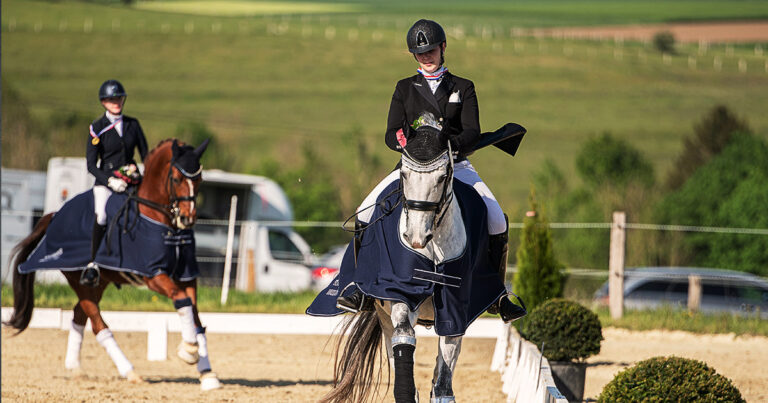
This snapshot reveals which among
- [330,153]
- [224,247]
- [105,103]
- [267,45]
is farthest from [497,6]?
[105,103]

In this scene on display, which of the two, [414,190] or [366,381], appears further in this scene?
A: [366,381]

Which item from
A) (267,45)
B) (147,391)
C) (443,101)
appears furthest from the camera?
(267,45)

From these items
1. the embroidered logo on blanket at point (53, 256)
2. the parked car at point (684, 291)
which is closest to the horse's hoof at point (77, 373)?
the embroidered logo on blanket at point (53, 256)

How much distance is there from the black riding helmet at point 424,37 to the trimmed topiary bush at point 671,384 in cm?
224

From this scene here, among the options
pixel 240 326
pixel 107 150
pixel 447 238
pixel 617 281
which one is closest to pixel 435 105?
pixel 447 238

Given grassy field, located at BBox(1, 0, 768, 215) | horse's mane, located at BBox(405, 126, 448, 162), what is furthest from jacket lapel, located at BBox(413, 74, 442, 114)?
grassy field, located at BBox(1, 0, 768, 215)

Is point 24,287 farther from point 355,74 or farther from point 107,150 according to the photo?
point 355,74

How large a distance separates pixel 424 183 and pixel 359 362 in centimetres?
159

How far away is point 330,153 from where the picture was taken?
58.1m

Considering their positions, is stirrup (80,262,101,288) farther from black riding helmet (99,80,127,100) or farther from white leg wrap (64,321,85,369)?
black riding helmet (99,80,127,100)

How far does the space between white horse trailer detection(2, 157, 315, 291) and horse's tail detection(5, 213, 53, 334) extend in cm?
797

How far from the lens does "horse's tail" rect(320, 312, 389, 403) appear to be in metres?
5.82

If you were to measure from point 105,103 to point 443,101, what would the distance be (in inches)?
176

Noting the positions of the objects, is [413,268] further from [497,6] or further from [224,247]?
[497,6]
